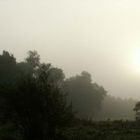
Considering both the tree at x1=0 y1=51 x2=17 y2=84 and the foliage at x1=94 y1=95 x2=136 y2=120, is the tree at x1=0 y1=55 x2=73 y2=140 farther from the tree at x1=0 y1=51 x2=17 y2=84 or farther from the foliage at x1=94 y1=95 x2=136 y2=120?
the foliage at x1=94 y1=95 x2=136 y2=120

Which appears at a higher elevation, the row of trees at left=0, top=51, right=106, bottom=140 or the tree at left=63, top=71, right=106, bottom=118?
A: the tree at left=63, top=71, right=106, bottom=118

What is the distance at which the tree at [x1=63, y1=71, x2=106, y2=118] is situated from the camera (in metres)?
101

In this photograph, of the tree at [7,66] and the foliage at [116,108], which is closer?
the tree at [7,66]

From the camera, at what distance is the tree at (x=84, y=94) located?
331ft

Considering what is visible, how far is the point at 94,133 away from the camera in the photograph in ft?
117

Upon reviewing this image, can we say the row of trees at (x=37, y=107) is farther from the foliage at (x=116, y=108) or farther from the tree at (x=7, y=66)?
the foliage at (x=116, y=108)

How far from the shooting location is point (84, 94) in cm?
10606

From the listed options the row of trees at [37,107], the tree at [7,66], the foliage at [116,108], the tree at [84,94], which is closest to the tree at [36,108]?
the row of trees at [37,107]

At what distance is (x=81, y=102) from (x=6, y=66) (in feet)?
78.7

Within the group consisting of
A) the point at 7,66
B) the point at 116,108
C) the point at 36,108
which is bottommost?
the point at 36,108

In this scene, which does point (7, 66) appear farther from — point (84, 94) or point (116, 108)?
point (116, 108)

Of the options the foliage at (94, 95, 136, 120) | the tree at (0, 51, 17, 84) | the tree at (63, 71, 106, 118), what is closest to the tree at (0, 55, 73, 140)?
the tree at (0, 51, 17, 84)

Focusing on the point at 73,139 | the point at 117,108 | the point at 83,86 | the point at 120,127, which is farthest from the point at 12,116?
the point at 117,108

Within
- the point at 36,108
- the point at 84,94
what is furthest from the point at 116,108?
the point at 36,108
